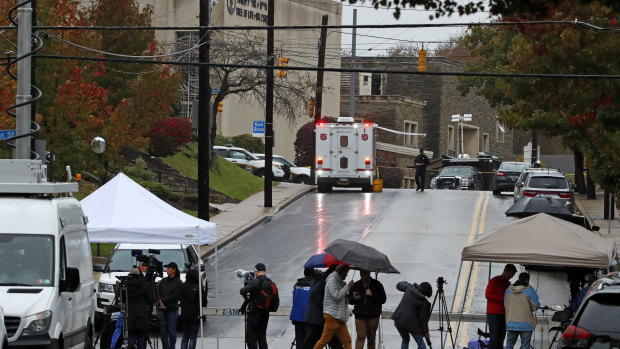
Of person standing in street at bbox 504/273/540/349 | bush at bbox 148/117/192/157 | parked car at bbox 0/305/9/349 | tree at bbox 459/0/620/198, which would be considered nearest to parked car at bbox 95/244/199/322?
A: person standing in street at bbox 504/273/540/349

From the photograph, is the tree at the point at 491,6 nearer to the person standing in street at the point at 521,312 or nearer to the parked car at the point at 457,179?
the person standing in street at the point at 521,312

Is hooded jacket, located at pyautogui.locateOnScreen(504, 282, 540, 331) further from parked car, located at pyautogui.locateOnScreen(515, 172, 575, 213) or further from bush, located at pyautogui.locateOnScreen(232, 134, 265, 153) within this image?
bush, located at pyautogui.locateOnScreen(232, 134, 265, 153)

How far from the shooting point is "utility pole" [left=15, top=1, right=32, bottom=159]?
1969 centimetres

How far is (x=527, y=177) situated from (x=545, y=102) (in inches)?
472

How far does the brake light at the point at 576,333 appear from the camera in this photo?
35.2 feet

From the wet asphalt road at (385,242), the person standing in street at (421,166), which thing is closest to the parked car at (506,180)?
the wet asphalt road at (385,242)

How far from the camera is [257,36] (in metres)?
55.9

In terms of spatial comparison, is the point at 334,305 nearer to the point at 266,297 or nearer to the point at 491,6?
the point at 266,297

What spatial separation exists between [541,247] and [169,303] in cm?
571

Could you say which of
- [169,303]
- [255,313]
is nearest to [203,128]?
[169,303]

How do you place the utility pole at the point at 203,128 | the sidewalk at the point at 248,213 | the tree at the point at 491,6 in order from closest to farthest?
1. the tree at the point at 491,6
2. the utility pole at the point at 203,128
3. the sidewalk at the point at 248,213

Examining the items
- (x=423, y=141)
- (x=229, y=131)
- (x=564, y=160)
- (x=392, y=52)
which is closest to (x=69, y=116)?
(x=229, y=131)

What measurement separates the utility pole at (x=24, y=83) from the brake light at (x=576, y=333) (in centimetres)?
1189

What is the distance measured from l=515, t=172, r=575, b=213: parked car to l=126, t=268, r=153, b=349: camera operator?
2082 centimetres
